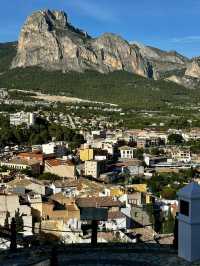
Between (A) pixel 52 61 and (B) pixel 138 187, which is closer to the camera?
(B) pixel 138 187

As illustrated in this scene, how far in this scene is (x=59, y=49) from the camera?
91.7 m

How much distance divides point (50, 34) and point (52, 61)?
4.03 m

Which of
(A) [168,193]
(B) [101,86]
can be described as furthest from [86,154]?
(B) [101,86]

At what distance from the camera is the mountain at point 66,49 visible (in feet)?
301

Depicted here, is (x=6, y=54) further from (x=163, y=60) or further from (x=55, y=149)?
(x=55, y=149)

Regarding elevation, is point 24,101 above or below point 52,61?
below

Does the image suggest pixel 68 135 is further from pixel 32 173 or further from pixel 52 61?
pixel 52 61

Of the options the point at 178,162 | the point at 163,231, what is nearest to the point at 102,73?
the point at 178,162

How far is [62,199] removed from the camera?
56.5 feet

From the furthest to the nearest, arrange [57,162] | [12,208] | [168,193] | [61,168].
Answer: [57,162] < [61,168] < [168,193] < [12,208]

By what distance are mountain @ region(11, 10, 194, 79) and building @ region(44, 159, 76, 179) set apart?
6399cm

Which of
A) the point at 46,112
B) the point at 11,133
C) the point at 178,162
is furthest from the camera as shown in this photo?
the point at 46,112

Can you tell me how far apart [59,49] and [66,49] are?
1460 millimetres

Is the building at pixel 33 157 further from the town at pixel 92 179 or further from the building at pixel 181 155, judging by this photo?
the building at pixel 181 155
